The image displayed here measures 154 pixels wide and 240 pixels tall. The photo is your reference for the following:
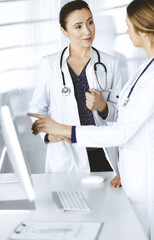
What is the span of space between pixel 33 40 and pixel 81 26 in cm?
138

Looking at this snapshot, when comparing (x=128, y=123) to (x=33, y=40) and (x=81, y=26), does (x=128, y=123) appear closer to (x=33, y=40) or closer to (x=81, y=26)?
(x=81, y=26)

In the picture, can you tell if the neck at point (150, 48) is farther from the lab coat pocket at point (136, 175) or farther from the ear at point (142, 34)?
the lab coat pocket at point (136, 175)

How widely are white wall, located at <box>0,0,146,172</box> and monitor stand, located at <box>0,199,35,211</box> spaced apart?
82.2 inches

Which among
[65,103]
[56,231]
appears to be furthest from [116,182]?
[65,103]

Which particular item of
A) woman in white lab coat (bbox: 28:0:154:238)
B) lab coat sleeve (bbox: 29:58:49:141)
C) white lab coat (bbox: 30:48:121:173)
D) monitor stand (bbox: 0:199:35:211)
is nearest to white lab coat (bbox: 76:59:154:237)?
woman in white lab coat (bbox: 28:0:154:238)

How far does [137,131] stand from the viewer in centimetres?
174

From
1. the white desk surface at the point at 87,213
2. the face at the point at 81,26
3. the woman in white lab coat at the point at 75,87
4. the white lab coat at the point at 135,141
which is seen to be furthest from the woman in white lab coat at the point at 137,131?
the face at the point at 81,26

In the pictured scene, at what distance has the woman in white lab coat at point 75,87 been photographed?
235 cm

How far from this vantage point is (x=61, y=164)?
2.34m

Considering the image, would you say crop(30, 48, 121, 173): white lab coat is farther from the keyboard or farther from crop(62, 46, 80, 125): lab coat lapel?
the keyboard

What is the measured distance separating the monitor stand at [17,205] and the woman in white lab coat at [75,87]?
0.65m

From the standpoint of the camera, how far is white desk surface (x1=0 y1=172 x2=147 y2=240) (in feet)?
4.35

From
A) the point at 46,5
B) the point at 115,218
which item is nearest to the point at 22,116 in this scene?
the point at 46,5

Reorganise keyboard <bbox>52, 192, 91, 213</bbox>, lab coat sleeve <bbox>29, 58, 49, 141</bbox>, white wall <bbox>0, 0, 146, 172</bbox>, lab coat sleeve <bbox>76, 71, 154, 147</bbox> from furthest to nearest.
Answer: white wall <bbox>0, 0, 146, 172</bbox> < lab coat sleeve <bbox>29, 58, 49, 141</bbox> < lab coat sleeve <bbox>76, 71, 154, 147</bbox> < keyboard <bbox>52, 192, 91, 213</bbox>
